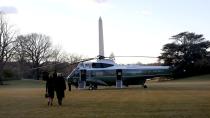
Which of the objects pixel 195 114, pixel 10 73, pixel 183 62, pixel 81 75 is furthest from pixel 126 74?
pixel 183 62

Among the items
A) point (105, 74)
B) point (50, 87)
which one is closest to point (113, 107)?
point (50, 87)

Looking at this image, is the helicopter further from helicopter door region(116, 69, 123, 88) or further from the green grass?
the green grass

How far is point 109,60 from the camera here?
2240 inches

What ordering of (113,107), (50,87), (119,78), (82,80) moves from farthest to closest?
(119,78)
(82,80)
(50,87)
(113,107)

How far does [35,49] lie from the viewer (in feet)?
399

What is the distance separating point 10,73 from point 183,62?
40273 mm

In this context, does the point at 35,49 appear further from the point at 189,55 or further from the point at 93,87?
the point at 93,87

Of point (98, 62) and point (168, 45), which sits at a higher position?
point (168, 45)

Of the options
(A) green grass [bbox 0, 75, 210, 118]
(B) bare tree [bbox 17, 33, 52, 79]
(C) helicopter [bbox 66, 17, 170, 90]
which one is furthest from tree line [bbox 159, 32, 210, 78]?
(A) green grass [bbox 0, 75, 210, 118]

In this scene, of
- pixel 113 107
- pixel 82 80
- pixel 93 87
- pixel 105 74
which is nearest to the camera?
pixel 113 107

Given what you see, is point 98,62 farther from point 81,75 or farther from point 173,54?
point 173,54

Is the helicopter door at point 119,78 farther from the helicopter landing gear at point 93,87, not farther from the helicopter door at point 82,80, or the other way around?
the helicopter door at point 82,80

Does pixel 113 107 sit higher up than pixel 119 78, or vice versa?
pixel 119 78

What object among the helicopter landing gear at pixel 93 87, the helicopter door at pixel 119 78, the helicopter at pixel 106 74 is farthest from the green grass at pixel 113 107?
the helicopter door at pixel 119 78
